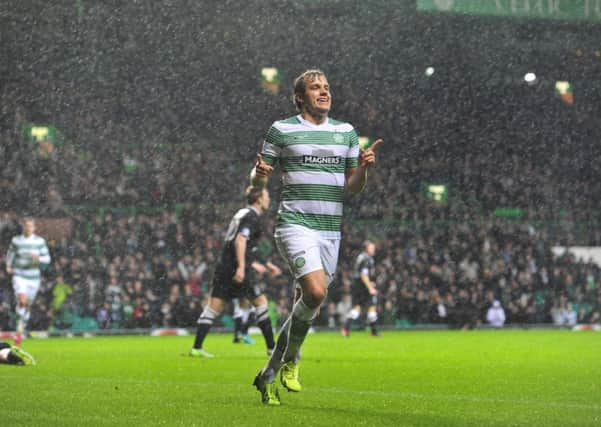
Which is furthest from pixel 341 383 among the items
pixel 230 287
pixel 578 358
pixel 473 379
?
pixel 578 358

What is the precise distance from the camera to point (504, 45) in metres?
31.5

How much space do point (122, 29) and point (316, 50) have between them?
19.7 ft

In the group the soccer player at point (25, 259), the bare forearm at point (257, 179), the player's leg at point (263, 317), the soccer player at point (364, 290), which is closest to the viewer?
the bare forearm at point (257, 179)

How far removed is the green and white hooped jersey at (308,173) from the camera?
7352 millimetres

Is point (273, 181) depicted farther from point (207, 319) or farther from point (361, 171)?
point (361, 171)

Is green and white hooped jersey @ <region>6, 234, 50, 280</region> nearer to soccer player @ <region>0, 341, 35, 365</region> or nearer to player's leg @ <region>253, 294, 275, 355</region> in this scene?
player's leg @ <region>253, 294, 275, 355</region>

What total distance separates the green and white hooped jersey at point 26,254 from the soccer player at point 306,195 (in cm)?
1144

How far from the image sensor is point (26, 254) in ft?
59.9

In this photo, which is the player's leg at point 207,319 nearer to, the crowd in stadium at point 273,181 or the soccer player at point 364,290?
the soccer player at point 364,290

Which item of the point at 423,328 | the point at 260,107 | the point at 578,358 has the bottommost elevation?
the point at 423,328

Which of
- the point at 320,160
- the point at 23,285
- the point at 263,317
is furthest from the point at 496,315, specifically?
the point at 320,160

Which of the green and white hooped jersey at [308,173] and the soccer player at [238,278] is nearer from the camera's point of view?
the green and white hooped jersey at [308,173]

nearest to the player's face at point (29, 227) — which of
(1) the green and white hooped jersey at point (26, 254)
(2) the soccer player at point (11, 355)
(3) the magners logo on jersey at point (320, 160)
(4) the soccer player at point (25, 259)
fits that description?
(4) the soccer player at point (25, 259)

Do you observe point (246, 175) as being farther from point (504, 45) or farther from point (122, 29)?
point (504, 45)
